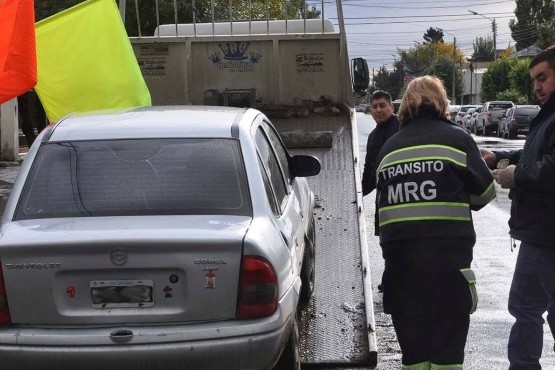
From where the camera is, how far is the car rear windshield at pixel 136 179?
5324 mm

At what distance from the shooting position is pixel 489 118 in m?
47.2

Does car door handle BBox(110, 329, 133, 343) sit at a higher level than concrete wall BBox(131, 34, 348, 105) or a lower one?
lower

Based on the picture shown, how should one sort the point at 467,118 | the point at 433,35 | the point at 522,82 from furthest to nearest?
the point at 433,35 < the point at 522,82 < the point at 467,118

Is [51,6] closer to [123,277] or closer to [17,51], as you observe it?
[17,51]

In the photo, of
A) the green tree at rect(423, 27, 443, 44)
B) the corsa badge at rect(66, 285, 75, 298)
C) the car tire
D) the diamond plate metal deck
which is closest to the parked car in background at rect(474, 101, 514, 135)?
the car tire

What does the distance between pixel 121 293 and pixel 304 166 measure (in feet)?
8.28

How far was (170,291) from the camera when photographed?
16.1ft

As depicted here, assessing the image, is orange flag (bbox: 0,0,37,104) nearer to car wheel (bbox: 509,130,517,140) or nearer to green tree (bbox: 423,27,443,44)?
car wheel (bbox: 509,130,517,140)

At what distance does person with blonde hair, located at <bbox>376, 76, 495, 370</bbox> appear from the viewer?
5121 millimetres

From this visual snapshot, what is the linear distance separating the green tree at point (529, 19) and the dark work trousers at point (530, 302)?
96984 millimetres

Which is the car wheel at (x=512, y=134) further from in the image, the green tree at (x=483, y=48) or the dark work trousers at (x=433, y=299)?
the green tree at (x=483, y=48)

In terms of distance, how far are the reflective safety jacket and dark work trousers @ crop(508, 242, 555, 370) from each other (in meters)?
0.54

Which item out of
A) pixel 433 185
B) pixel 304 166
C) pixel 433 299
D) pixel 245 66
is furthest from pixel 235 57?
pixel 433 299

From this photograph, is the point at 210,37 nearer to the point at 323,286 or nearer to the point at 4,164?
the point at 323,286
